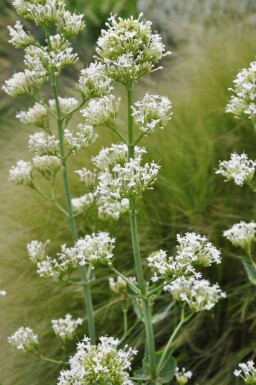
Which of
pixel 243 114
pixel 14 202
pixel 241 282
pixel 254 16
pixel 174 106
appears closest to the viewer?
pixel 243 114

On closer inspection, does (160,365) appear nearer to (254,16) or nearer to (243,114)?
(243,114)

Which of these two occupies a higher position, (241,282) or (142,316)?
(241,282)

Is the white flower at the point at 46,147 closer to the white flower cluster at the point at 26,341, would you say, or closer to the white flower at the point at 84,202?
the white flower at the point at 84,202

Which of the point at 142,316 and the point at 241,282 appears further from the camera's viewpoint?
the point at 241,282

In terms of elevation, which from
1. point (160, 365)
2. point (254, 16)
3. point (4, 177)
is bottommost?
point (160, 365)

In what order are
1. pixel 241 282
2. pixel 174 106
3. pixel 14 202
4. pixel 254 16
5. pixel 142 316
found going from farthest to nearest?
1. pixel 254 16
2. pixel 174 106
3. pixel 14 202
4. pixel 241 282
5. pixel 142 316

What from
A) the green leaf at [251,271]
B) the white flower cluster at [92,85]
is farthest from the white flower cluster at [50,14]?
the green leaf at [251,271]

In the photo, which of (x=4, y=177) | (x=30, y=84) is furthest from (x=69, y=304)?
(x=30, y=84)
